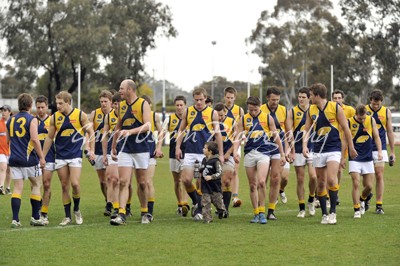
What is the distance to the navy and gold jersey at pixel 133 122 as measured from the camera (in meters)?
13.8

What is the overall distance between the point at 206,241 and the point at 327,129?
3.27 meters

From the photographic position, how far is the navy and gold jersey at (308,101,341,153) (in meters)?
13.8

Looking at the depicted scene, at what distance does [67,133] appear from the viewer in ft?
45.5

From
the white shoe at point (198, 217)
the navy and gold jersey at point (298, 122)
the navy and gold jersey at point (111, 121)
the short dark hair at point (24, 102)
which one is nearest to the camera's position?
the short dark hair at point (24, 102)

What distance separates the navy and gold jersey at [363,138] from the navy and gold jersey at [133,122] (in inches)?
159

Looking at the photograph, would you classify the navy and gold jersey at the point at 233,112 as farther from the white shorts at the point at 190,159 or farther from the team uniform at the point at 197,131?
the white shorts at the point at 190,159

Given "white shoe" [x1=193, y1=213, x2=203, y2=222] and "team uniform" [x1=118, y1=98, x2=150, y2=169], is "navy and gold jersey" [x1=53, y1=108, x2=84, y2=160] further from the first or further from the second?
"white shoe" [x1=193, y1=213, x2=203, y2=222]

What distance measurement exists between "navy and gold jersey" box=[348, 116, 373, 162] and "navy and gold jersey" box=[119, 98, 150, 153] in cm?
405

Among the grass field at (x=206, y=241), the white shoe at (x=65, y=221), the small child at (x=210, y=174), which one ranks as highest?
the small child at (x=210, y=174)

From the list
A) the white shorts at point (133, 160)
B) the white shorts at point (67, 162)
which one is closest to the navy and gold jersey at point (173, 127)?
the white shorts at point (133, 160)

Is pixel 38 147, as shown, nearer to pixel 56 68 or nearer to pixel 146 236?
pixel 146 236

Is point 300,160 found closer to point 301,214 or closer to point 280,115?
point 280,115

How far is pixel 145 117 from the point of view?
13.7 meters

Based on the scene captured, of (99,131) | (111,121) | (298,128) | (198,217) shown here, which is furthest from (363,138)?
(99,131)
